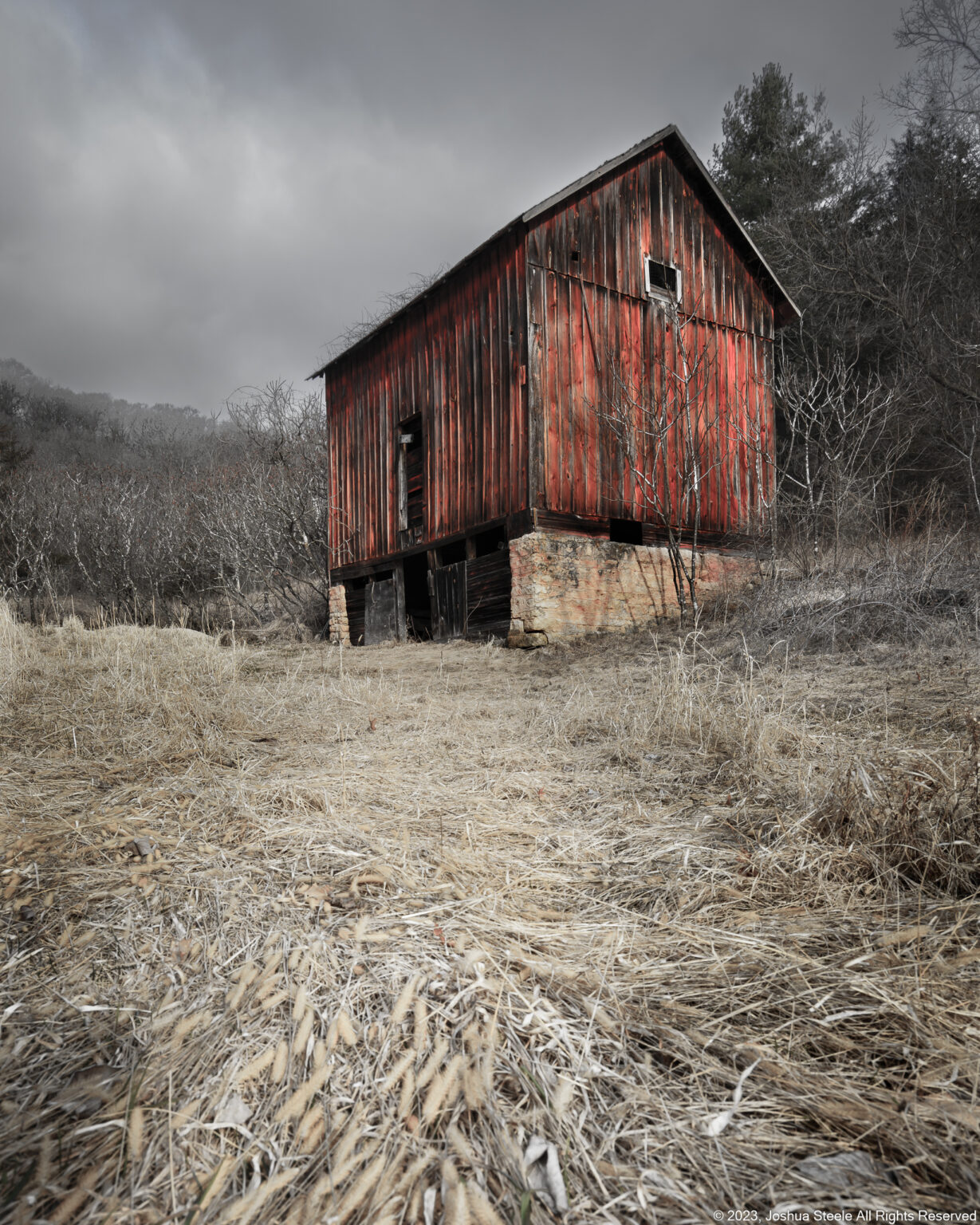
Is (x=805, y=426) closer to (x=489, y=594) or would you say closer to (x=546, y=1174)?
(x=489, y=594)

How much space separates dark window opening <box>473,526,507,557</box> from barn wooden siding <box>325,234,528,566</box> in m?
0.27

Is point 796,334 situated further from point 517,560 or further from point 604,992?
point 604,992

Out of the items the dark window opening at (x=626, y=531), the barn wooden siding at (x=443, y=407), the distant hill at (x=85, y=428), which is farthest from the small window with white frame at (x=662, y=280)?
the distant hill at (x=85, y=428)

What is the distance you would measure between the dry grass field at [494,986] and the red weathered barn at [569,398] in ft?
19.7

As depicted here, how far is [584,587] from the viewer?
8977 mm

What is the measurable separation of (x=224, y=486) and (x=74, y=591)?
18.6 ft

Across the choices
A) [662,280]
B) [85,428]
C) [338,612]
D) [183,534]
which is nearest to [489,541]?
[338,612]

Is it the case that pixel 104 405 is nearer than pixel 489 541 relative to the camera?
No

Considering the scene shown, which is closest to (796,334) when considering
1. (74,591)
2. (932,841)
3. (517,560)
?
(517,560)

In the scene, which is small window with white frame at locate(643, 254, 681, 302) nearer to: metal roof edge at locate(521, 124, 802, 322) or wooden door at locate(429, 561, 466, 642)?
metal roof edge at locate(521, 124, 802, 322)

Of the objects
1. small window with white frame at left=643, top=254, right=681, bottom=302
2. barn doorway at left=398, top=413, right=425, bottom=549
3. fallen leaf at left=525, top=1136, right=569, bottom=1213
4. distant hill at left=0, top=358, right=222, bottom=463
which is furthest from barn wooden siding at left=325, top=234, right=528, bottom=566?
distant hill at left=0, top=358, right=222, bottom=463

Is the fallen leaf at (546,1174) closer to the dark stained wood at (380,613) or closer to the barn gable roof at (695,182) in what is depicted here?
the barn gable roof at (695,182)

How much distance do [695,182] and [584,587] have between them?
667 centimetres

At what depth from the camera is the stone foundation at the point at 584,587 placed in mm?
8625
